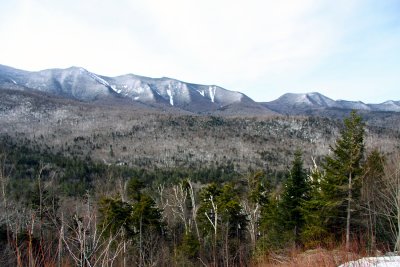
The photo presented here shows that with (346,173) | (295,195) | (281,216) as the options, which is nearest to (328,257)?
(346,173)

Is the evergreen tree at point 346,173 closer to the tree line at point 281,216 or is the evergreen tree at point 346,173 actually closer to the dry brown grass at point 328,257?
the tree line at point 281,216

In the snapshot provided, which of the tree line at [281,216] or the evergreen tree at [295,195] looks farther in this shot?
the evergreen tree at [295,195]

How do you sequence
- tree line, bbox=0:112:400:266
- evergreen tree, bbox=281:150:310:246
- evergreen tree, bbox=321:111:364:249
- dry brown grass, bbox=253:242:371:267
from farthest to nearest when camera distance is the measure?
evergreen tree, bbox=281:150:310:246 → evergreen tree, bbox=321:111:364:249 → tree line, bbox=0:112:400:266 → dry brown grass, bbox=253:242:371:267

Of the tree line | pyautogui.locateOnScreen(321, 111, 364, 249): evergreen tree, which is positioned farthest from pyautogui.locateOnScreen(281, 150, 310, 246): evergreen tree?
pyautogui.locateOnScreen(321, 111, 364, 249): evergreen tree

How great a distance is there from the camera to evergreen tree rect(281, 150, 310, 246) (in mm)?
25906

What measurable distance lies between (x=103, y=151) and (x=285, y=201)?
17111cm

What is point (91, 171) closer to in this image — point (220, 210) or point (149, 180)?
point (149, 180)

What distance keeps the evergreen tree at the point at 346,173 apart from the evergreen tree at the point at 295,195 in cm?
542

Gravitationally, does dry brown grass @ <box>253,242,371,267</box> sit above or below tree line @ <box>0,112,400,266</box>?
above

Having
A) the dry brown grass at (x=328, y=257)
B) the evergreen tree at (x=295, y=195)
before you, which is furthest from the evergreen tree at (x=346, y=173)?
the dry brown grass at (x=328, y=257)

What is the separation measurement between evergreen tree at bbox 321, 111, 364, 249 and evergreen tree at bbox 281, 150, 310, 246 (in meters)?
5.42

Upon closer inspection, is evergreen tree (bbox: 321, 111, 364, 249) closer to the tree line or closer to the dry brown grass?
the tree line

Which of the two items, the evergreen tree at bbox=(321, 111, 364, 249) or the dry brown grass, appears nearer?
the dry brown grass

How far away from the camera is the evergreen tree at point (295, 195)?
2591cm
